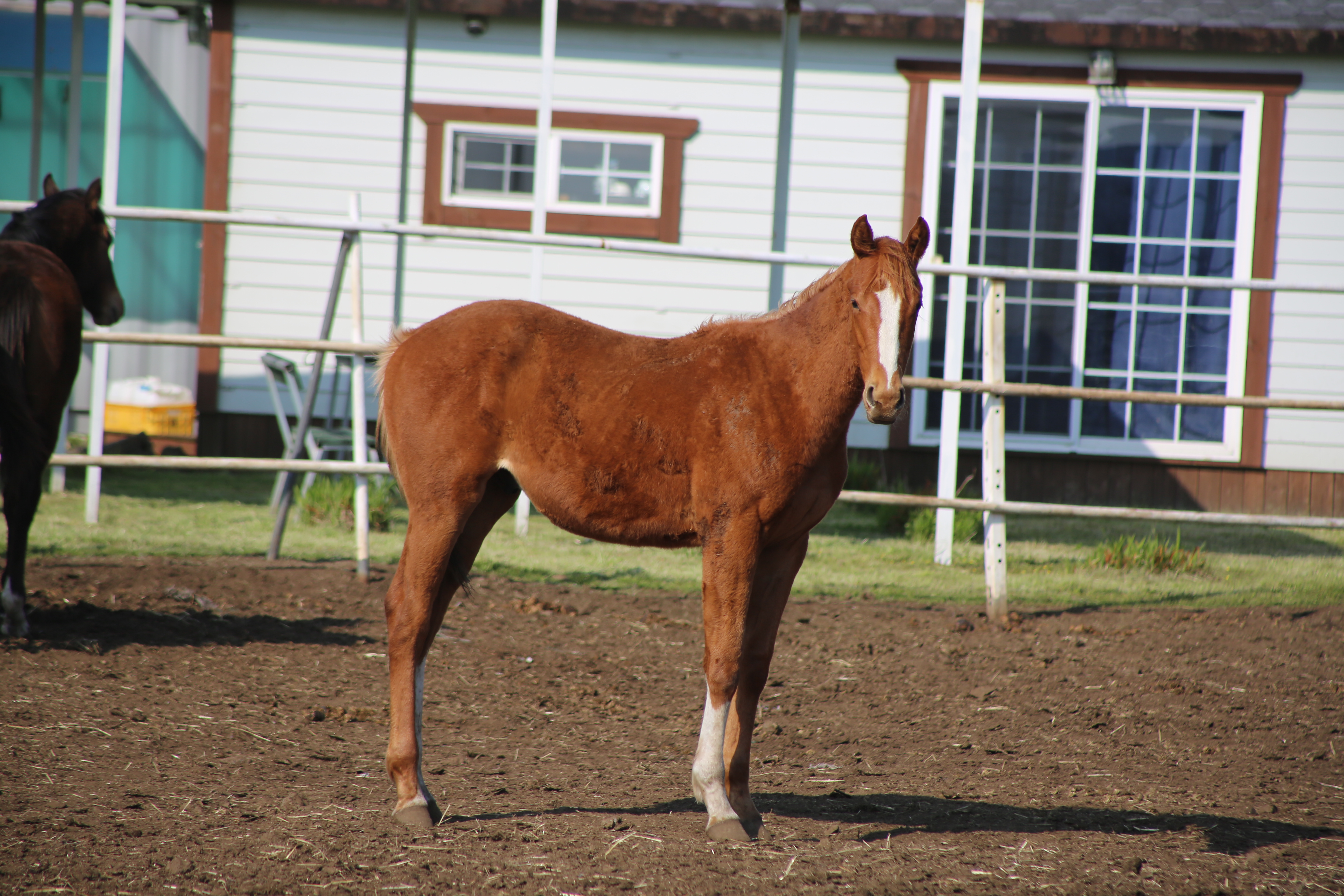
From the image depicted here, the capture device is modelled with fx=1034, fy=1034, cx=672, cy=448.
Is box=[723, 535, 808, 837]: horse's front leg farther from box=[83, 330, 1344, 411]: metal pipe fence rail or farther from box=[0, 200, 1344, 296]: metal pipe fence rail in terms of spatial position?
box=[0, 200, 1344, 296]: metal pipe fence rail

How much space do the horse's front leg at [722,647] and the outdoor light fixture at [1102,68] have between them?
27.2 feet

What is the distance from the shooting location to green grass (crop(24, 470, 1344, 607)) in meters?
6.58

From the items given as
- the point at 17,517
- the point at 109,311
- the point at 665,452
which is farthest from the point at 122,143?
the point at 665,452

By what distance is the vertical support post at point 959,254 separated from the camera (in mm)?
6590

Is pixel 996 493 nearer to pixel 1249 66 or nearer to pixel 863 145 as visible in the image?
pixel 863 145

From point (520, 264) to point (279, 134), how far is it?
260 cm

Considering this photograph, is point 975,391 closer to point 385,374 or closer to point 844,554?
point 844,554

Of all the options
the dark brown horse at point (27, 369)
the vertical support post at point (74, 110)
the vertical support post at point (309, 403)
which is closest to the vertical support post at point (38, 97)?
the vertical support post at point (74, 110)

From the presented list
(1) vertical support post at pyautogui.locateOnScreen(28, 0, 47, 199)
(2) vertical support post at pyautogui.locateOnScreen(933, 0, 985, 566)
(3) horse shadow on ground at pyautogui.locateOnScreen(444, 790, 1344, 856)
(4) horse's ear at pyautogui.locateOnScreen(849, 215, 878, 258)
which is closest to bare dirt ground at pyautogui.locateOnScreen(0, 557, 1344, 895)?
(3) horse shadow on ground at pyautogui.locateOnScreen(444, 790, 1344, 856)

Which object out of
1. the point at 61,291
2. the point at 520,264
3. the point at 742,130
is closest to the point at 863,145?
the point at 742,130

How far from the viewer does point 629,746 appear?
3.96 metres

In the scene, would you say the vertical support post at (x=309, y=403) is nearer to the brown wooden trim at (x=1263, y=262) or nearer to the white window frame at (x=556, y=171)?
the white window frame at (x=556, y=171)

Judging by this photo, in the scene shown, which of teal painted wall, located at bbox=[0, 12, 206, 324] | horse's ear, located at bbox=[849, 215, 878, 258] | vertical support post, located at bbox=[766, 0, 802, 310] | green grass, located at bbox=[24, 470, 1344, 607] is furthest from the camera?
teal painted wall, located at bbox=[0, 12, 206, 324]

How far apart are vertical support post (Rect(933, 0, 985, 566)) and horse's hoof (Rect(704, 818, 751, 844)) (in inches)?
154
